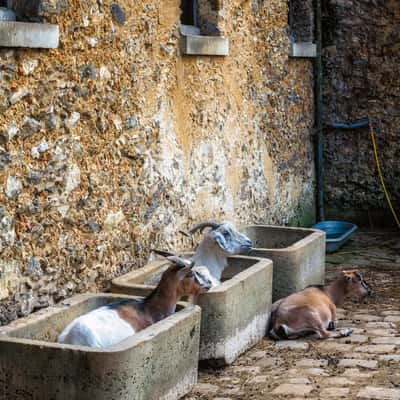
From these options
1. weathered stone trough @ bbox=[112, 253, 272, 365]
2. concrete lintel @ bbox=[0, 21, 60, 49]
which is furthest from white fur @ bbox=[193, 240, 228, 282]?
concrete lintel @ bbox=[0, 21, 60, 49]

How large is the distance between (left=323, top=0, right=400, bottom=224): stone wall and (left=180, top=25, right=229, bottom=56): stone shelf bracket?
4205 mm

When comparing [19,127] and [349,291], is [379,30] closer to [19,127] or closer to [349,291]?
[349,291]

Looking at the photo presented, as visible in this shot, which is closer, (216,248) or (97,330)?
(97,330)

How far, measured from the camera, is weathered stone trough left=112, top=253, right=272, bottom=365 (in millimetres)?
5922

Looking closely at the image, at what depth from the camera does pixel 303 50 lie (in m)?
11.1

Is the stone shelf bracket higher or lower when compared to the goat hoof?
higher

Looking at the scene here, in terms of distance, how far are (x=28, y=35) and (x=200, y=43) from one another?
270 centimetres

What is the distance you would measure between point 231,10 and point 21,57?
376 centimetres

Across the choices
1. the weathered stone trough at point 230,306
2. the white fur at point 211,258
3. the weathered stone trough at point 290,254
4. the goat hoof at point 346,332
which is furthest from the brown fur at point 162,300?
the weathered stone trough at point 290,254

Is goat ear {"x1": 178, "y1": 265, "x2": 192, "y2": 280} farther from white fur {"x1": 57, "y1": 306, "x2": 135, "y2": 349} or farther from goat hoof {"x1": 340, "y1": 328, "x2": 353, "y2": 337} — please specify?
goat hoof {"x1": 340, "y1": 328, "x2": 353, "y2": 337}

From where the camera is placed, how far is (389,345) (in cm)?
659

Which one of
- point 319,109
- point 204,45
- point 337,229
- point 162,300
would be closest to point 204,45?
point 204,45

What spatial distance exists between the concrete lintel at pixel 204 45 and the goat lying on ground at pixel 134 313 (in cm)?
246

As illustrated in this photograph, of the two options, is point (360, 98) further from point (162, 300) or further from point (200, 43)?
point (162, 300)
